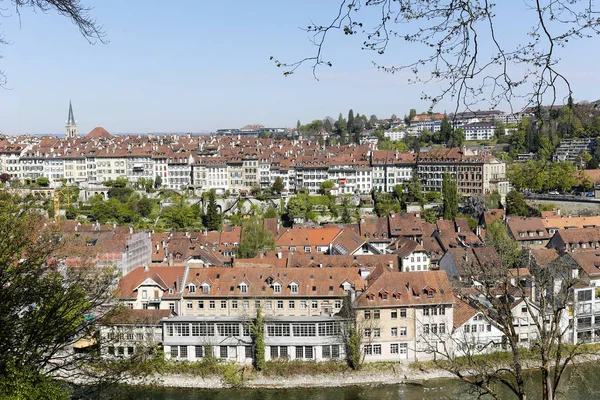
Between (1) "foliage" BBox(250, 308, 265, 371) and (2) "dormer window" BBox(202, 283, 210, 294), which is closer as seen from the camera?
(1) "foliage" BBox(250, 308, 265, 371)

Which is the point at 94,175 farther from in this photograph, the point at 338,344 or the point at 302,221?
the point at 338,344

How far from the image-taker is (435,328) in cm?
1122

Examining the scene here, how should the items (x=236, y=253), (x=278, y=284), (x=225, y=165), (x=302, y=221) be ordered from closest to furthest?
(x=278, y=284)
(x=236, y=253)
(x=302, y=221)
(x=225, y=165)

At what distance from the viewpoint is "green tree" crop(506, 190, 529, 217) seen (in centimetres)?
2288

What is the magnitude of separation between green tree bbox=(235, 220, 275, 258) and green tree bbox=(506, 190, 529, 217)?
9.31 m

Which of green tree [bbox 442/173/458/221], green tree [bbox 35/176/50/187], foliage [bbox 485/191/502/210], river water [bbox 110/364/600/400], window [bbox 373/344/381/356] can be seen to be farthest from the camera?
green tree [bbox 35/176/50/187]

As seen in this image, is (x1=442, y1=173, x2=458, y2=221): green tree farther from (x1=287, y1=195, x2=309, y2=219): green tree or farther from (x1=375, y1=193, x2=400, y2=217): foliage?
(x1=287, y1=195, x2=309, y2=219): green tree

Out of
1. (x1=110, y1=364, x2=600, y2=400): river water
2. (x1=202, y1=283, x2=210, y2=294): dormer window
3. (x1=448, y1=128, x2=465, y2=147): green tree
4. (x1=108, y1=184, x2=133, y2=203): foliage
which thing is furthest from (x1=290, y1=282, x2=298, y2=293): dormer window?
(x1=108, y1=184, x2=133, y2=203): foliage

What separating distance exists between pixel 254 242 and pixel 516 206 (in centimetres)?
1033

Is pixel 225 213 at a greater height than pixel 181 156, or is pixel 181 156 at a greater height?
pixel 181 156

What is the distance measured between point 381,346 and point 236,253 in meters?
6.45

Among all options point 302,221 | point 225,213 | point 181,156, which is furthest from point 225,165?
point 302,221

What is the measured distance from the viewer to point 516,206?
75.3 ft

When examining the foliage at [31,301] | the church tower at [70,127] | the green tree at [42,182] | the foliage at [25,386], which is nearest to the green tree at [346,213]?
the green tree at [42,182]
